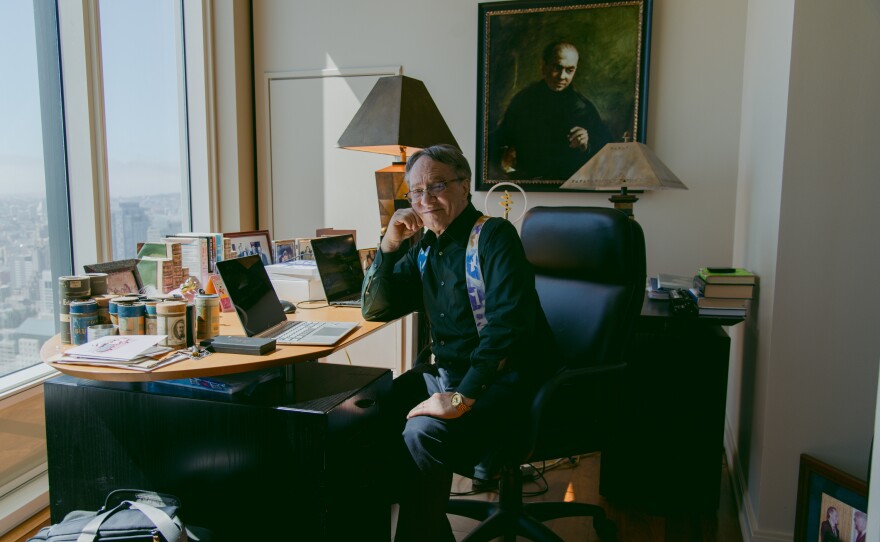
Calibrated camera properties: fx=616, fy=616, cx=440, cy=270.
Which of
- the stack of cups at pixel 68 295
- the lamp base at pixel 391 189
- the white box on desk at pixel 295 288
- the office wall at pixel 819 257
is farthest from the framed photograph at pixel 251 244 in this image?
the office wall at pixel 819 257

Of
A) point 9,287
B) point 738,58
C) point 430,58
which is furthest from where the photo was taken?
point 430,58

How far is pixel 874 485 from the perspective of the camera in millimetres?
Result: 936

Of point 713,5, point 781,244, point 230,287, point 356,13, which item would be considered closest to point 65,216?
point 230,287

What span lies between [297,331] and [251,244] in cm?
72

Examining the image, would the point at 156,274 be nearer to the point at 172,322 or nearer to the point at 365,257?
the point at 172,322

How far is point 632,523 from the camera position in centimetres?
221

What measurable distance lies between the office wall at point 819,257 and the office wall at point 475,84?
984 millimetres

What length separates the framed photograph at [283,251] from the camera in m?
2.53

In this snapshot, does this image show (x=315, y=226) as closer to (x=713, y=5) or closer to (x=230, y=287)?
(x=230, y=287)

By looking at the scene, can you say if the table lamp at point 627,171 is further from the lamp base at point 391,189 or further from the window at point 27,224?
the window at point 27,224

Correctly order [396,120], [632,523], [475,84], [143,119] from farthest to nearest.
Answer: [475,84]
[143,119]
[396,120]
[632,523]

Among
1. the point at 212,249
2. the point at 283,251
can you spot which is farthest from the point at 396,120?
the point at 212,249

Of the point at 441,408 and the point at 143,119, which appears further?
the point at 143,119

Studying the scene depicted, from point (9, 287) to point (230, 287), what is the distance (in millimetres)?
1170
